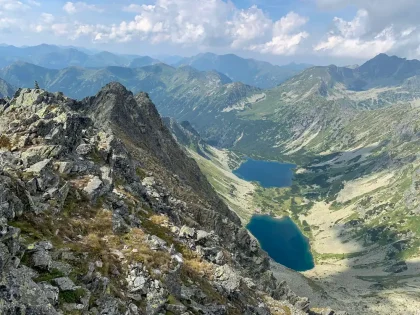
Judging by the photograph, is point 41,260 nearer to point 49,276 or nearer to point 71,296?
point 49,276

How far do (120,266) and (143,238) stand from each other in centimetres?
777

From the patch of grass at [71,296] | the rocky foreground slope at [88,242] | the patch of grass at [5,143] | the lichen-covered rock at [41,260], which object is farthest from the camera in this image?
the patch of grass at [5,143]

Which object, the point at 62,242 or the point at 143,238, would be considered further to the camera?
the point at 143,238

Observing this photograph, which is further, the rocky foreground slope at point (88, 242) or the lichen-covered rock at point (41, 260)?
the lichen-covered rock at point (41, 260)

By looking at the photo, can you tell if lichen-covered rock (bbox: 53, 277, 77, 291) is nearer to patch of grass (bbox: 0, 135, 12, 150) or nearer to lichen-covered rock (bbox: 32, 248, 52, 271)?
lichen-covered rock (bbox: 32, 248, 52, 271)

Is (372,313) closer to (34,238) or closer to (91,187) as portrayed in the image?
(91,187)

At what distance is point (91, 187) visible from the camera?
45.0 meters

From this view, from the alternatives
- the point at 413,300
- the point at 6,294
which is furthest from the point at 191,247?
the point at 413,300

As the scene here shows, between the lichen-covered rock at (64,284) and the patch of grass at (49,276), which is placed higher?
the patch of grass at (49,276)

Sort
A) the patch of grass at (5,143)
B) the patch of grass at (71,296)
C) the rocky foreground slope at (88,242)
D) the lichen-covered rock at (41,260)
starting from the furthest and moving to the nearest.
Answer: the patch of grass at (5,143)
the lichen-covered rock at (41,260)
the rocky foreground slope at (88,242)
the patch of grass at (71,296)

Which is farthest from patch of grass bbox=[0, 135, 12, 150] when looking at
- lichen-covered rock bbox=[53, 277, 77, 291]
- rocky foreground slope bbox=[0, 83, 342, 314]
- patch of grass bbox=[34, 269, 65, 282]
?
lichen-covered rock bbox=[53, 277, 77, 291]

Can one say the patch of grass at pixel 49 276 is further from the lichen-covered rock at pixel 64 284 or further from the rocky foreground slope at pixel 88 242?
the lichen-covered rock at pixel 64 284

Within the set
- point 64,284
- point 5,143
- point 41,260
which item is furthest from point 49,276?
point 5,143

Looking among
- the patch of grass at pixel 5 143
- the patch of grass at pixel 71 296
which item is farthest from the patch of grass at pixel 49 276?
the patch of grass at pixel 5 143
